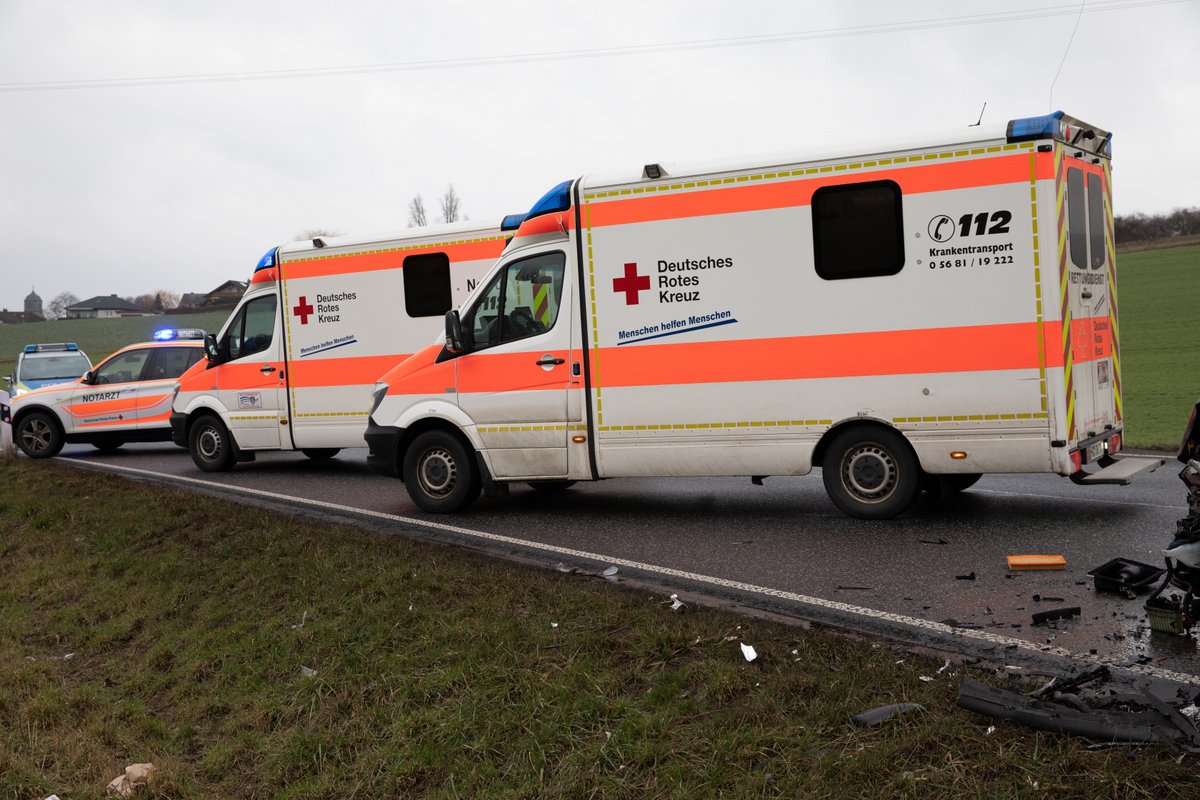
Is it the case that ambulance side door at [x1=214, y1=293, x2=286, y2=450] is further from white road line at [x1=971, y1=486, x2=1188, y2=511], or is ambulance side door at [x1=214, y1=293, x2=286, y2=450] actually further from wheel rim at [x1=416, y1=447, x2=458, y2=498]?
white road line at [x1=971, y1=486, x2=1188, y2=511]

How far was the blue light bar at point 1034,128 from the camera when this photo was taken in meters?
7.32

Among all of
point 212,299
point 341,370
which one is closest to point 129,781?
point 341,370

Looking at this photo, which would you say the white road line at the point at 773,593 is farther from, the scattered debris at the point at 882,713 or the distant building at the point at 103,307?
the distant building at the point at 103,307

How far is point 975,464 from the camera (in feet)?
25.3

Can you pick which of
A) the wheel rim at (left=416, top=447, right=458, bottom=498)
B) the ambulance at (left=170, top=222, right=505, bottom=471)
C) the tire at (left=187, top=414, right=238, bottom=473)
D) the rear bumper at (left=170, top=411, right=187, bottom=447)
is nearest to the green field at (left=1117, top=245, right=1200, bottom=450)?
the wheel rim at (left=416, top=447, right=458, bottom=498)

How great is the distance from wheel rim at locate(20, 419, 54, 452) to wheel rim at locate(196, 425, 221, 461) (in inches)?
170

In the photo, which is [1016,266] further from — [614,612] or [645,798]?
[645,798]

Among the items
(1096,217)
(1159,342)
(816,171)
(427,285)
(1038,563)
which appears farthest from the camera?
(1159,342)

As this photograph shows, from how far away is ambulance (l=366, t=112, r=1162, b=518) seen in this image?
7.52m

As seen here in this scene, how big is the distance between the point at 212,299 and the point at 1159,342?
71072 millimetres

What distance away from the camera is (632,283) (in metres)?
8.73

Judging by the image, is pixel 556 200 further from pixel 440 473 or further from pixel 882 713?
pixel 882 713

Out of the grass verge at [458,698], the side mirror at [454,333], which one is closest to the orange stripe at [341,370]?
the side mirror at [454,333]

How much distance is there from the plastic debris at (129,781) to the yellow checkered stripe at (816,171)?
5.52 m
